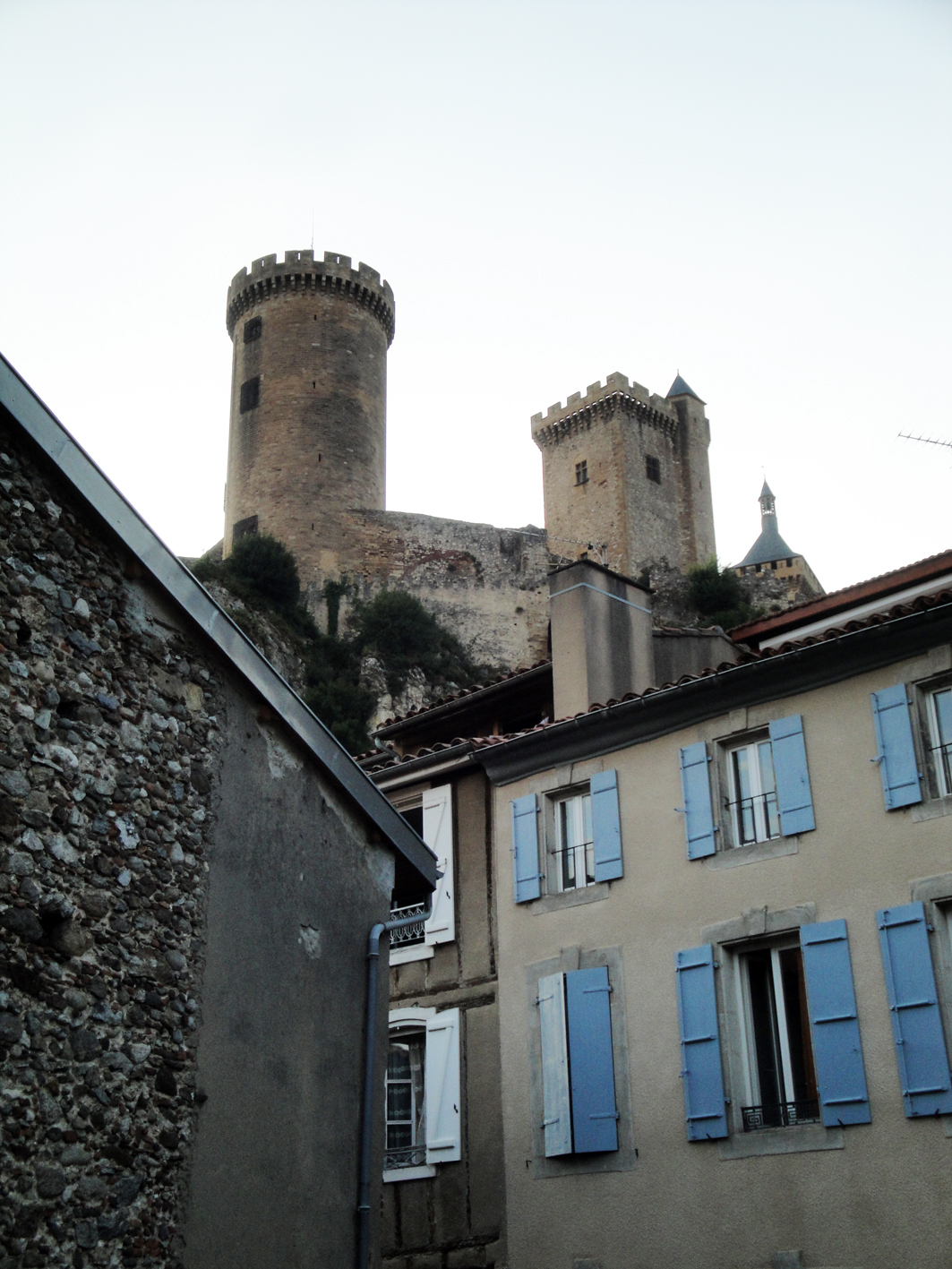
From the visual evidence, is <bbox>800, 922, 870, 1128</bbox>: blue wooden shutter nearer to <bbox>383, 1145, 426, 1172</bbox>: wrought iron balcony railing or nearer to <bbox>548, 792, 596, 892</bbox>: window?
<bbox>548, 792, 596, 892</bbox>: window

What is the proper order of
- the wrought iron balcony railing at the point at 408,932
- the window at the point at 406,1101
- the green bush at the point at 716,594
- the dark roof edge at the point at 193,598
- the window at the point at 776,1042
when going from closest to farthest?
the dark roof edge at the point at 193,598, the window at the point at 776,1042, the window at the point at 406,1101, the wrought iron balcony railing at the point at 408,932, the green bush at the point at 716,594

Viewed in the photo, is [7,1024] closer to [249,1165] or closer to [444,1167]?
[249,1165]

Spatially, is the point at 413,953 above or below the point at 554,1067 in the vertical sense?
above

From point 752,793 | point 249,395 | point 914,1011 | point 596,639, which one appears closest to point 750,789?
point 752,793

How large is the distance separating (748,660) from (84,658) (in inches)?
236

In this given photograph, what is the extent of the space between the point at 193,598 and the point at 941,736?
5665 mm

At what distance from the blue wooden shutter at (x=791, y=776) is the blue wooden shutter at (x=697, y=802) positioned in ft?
1.88

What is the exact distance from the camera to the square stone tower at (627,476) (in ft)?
161

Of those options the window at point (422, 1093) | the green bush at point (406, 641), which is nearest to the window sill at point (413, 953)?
the window at point (422, 1093)

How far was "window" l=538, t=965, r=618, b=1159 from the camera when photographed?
412 inches

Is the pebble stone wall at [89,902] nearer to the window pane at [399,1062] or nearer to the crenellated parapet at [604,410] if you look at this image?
the window pane at [399,1062]

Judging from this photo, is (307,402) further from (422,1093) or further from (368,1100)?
(368,1100)

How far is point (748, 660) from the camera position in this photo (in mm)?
10992

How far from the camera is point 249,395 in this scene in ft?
144
